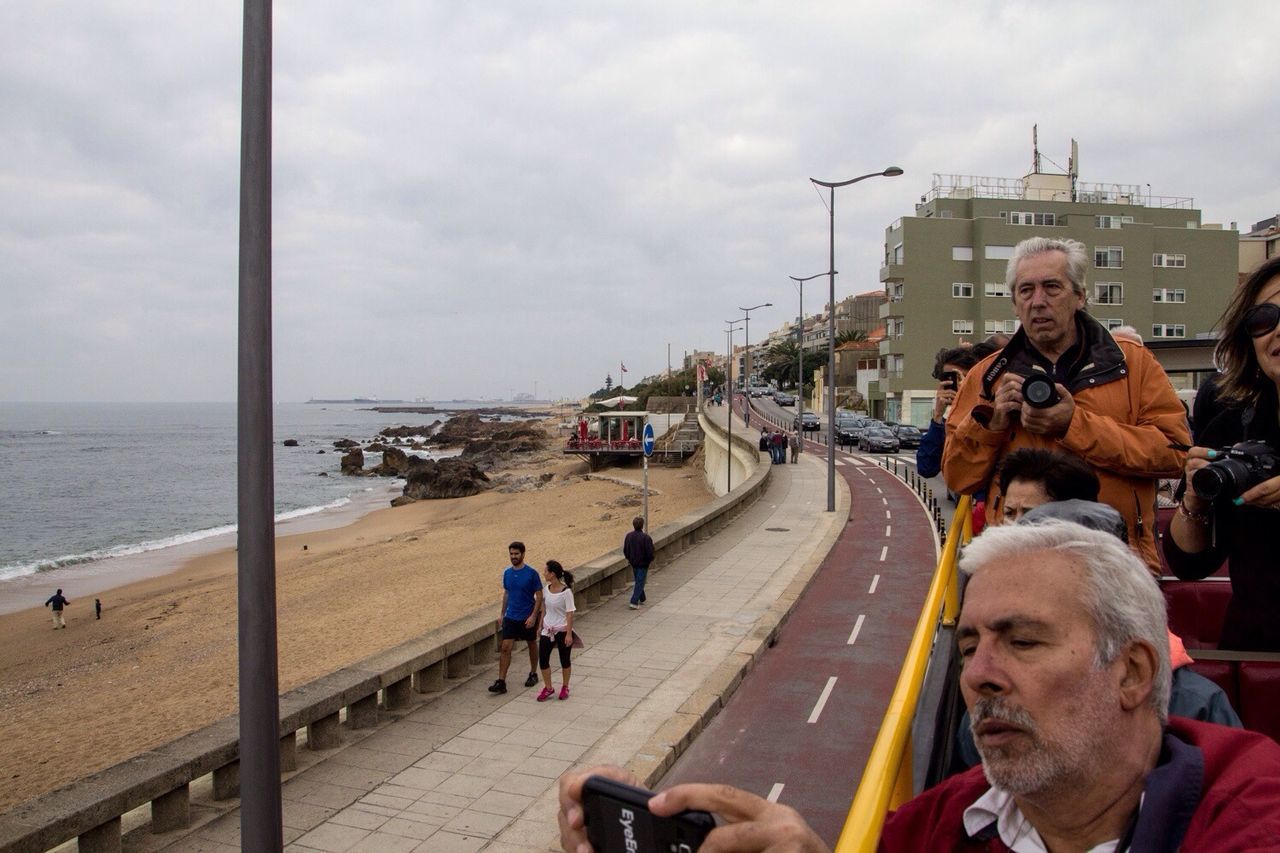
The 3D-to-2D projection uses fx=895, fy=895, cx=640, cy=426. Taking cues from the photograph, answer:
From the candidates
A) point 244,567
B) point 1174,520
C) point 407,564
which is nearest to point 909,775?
point 1174,520

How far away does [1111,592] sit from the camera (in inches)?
66.8

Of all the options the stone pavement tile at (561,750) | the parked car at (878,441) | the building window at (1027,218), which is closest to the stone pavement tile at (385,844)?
the stone pavement tile at (561,750)

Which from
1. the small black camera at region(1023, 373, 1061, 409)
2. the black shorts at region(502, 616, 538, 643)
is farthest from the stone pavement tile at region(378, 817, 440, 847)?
the small black camera at region(1023, 373, 1061, 409)

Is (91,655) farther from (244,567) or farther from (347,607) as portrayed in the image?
(244,567)

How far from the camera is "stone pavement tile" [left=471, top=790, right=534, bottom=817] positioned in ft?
26.0

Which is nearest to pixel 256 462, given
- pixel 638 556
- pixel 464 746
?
pixel 464 746

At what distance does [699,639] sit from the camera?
13773mm

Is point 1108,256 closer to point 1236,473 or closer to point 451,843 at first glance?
point 451,843

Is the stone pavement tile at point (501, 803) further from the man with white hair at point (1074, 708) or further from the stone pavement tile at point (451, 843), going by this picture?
the man with white hair at point (1074, 708)

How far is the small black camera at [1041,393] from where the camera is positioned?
3340 millimetres

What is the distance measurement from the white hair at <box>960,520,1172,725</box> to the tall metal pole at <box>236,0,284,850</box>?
174 inches

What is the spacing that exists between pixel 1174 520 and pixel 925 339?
5910 cm

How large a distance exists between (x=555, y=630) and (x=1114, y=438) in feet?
28.1

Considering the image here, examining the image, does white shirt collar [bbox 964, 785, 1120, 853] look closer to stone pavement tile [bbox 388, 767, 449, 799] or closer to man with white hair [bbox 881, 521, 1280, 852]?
man with white hair [bbox 881, 521, 1280, 852]
